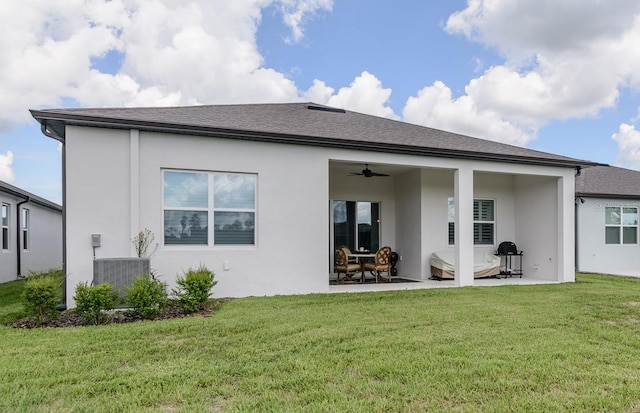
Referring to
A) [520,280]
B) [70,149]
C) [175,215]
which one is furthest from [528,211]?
[70,149]

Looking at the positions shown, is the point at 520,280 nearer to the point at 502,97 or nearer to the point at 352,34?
the point at 352,34

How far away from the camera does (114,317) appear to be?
6.02 metres

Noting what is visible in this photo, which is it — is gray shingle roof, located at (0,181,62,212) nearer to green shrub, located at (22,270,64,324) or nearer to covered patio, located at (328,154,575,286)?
green shrub, located at (22,270,64,324)

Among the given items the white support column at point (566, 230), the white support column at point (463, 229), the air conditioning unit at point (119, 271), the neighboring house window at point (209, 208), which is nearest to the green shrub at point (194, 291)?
the air conditioning unit at point (119, 271)

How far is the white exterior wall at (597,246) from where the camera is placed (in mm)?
13953

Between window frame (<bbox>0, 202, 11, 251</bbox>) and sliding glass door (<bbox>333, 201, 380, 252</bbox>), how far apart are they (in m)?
10.4

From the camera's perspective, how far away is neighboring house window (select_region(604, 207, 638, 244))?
14.3 m

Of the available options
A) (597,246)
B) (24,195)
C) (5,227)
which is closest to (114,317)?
(5,227)

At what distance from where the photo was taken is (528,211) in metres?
11.9

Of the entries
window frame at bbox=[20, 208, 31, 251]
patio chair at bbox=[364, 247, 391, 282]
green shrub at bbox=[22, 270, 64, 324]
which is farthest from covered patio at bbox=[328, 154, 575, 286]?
window frame at bbox=[20, 208, 31, 251]

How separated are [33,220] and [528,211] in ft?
57.2

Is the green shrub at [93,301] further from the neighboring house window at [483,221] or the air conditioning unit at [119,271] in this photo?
the neighboring house window at [483,221]

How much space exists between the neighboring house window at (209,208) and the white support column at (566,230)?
837 cm

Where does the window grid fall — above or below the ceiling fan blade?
below
